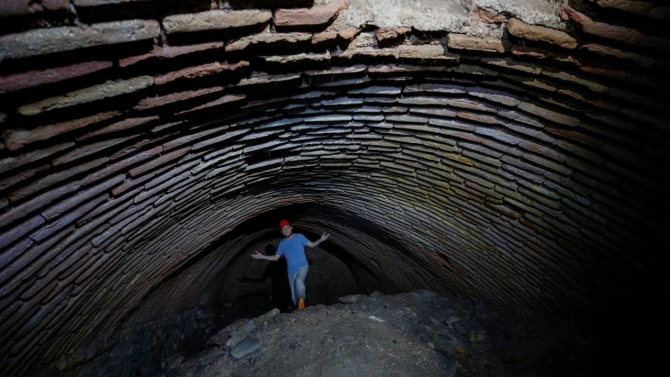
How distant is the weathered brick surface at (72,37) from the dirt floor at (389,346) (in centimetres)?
257

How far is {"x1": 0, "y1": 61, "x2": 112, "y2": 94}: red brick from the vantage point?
1073 mm

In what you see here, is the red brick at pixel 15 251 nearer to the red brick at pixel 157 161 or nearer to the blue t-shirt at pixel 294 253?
the red brick at pixel 157 161

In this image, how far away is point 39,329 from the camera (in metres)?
2.04

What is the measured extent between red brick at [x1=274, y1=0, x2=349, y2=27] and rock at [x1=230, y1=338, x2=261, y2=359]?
2671 mm

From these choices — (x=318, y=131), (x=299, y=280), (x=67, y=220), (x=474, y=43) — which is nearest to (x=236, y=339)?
(x=299, y=280)

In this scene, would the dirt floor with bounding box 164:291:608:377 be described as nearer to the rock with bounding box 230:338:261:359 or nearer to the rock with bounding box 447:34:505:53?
the rock with bounding box 230:338:261:359

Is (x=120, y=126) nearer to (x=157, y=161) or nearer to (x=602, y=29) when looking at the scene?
(x=157, y=161)

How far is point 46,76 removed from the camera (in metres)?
1.13

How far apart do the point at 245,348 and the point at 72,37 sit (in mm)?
2706

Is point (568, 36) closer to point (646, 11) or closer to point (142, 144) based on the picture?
point (646, 11)

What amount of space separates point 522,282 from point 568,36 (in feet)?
7.25

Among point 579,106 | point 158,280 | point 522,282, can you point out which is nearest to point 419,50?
point 579,106

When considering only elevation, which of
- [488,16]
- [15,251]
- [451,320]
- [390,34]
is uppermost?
[488,16]

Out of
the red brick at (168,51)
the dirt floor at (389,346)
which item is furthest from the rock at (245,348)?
the red brick at (168,51)
